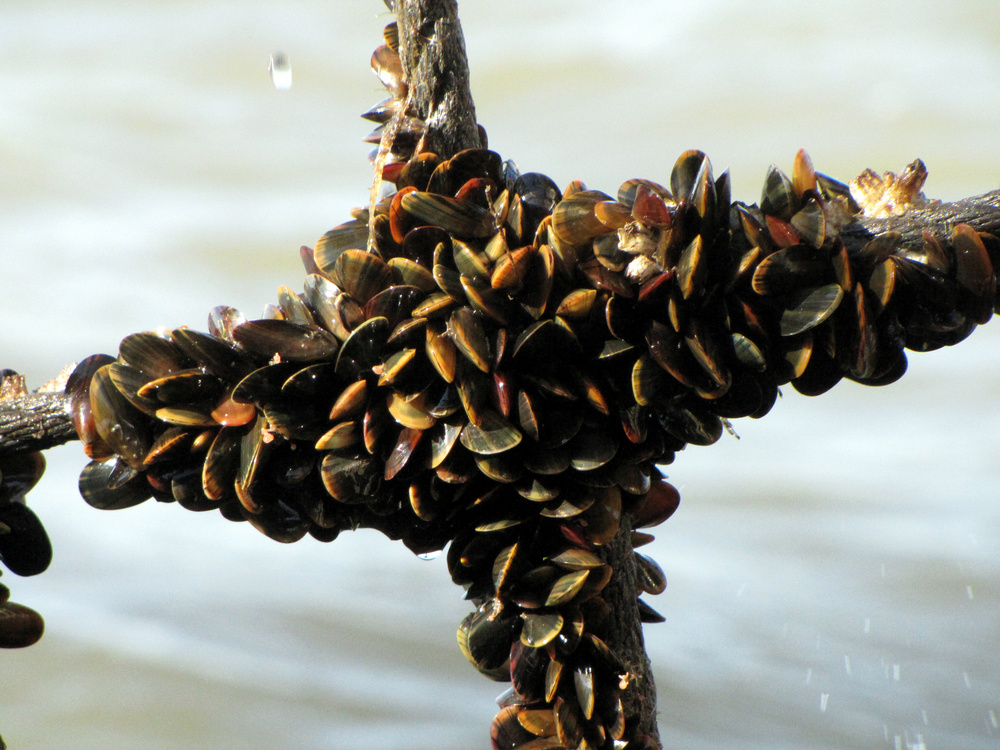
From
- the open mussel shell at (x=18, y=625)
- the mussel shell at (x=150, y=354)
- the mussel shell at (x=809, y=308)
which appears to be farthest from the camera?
the open mussel shell at (x=18, y=625)

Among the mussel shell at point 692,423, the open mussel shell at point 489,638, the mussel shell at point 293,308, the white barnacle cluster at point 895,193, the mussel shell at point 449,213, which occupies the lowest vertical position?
the open mussel shell at point 489,638

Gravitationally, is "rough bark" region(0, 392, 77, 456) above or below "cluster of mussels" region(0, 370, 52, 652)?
above

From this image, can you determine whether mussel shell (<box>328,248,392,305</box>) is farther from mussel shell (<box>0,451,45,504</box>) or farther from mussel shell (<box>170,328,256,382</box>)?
mussel shell (<box>0,451,45,504</box>)

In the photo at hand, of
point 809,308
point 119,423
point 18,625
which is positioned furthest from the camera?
point 18,625

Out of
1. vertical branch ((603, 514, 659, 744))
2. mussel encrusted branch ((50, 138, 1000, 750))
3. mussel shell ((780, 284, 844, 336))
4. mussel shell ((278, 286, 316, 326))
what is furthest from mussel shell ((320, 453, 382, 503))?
mussel shell ((780, 284, 844, 336))

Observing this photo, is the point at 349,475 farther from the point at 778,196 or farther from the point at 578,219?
the point at 778,196

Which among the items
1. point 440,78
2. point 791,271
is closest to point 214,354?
point 440,78

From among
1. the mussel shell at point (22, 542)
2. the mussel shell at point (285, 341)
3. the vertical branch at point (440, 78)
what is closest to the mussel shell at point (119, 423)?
the mussel shell at point (285, 341)

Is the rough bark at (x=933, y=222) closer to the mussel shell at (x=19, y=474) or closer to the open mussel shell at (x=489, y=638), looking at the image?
the open mussel shell at (x=489, y=638)
